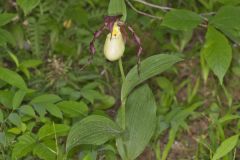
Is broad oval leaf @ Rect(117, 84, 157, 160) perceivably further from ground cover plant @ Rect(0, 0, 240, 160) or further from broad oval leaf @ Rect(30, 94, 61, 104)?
broad oval leaf @ Rect(30, 94, 61, 104)

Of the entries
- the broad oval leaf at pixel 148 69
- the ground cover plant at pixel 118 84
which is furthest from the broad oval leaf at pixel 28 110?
the broad oval leaf at pixel 148 69

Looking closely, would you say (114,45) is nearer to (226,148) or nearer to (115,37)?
(115,37)

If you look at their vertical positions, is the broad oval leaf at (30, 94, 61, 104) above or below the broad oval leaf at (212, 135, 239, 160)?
above

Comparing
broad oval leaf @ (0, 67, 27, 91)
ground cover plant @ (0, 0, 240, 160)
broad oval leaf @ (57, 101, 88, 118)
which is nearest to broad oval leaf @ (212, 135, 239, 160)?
ground cover plant @ (0, 0, 240, 160)

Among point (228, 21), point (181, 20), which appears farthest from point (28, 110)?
point (228, 21)

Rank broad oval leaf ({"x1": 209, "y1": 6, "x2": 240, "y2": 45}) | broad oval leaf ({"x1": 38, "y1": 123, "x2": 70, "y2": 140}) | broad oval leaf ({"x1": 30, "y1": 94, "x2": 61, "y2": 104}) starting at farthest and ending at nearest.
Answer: broad oval leaf ({"x1": 30, "y1": 94, "x2": 61, "y2": 104})
broad oval leaf ({"x1": 38, "y1": 123, "x2": 70, "y2": 140})
broad oval leaf ({"x1": 209, "y1": 6, "x2": 240, "y2": 45})

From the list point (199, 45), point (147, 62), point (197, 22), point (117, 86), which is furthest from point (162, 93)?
point (197, 22)

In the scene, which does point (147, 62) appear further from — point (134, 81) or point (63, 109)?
point (63, 109)
